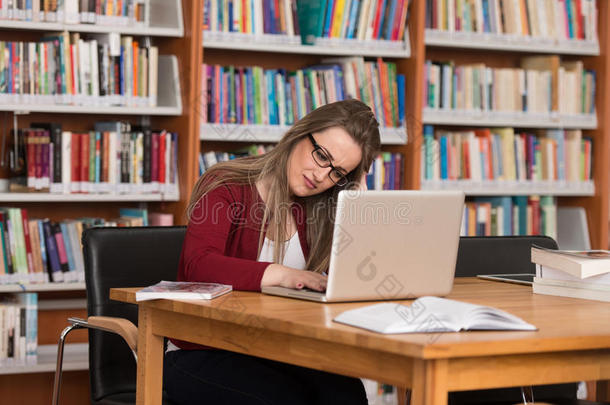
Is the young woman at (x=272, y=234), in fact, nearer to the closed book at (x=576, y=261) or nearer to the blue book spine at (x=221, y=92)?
the closed book at (x=576, y=261)

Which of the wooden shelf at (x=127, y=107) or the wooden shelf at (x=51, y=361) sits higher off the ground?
the wooden shelf at (x=127, y=107)

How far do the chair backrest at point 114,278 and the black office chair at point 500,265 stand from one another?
851 millimetres

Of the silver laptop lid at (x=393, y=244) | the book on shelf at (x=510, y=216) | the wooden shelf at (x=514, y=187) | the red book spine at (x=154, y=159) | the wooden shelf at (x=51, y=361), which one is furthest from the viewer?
the book on shelf at (x=510, y=216)

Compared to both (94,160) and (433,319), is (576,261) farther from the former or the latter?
(94,160)

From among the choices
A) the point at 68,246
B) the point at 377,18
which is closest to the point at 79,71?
the point at 68,246

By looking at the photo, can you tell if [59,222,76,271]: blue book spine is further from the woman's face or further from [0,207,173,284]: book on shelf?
the woman's face

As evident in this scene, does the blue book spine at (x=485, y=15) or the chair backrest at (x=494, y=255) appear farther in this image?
the blue book spine at (x=485, y=15)

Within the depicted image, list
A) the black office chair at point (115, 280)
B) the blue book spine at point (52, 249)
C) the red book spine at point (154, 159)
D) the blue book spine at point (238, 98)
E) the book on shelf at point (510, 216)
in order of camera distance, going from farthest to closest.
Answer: the book on shelf at point (510, 216), the blue book spine at point (238, 98), the red book spine at point (154, 159), the blue book spine at point (52, 249), the black office chair at point (115, 280)

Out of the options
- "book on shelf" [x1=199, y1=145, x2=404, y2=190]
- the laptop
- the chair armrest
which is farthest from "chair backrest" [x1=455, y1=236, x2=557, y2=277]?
"book on shelf" [x1=199, y1=145, x2=404, y2=190]

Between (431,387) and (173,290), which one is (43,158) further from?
(431,387)

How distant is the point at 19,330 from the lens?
326 cm

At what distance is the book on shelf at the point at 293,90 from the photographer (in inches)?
139

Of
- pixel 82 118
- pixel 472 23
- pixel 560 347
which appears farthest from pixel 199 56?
pixel 560 347

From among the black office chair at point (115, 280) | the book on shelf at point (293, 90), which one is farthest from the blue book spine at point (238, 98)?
the black office chair at point (115, 280)
